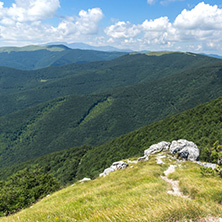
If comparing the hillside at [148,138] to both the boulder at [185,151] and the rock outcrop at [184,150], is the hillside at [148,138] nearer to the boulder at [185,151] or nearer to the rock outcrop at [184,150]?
the rock outcrop at [184,150]

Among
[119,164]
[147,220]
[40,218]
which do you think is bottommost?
[119,164]

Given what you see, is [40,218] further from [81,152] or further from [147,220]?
[81,152]

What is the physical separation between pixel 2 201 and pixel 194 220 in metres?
35.7

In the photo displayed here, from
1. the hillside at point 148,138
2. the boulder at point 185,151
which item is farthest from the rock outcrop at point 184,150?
the hillside at point 148,138

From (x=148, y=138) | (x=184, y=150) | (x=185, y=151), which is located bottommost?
(x=148, y=138)

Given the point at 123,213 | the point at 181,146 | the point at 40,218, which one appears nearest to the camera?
the point at 123,213

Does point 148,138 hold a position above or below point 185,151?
below

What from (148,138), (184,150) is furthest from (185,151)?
(148,138)

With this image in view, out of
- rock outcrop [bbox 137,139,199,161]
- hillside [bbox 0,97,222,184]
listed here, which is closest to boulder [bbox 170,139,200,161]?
rock outcrop [bbox 137,139,199,161]

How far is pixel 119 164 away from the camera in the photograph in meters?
45.3

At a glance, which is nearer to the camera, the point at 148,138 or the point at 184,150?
the point at 184,150

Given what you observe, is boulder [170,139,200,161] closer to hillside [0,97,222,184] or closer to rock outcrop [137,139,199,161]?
rock outcrop [137,139,199,161]

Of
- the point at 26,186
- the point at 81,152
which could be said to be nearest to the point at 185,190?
the point at 26,186

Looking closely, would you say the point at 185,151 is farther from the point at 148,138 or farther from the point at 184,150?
the point at 148,138
